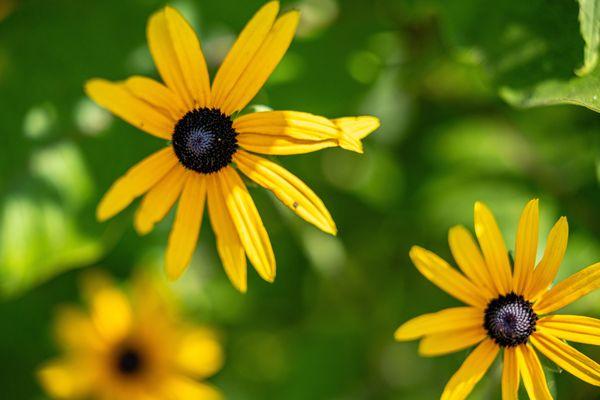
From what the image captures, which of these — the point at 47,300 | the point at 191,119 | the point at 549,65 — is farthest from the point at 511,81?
the point at 47,300

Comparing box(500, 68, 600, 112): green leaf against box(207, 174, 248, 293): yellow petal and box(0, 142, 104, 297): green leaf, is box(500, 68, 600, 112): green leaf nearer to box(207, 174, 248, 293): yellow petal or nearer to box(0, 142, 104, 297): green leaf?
box(207, 174, 248, 293): yellow petal

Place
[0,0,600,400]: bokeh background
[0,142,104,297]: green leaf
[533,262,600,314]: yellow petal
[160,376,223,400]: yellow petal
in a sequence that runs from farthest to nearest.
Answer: [160,376,223,400]: yellow petal
[0,142,104,297]: green leaf
[0,0,600,400]: bokeh background
[533,262,600,314]: yellow petal

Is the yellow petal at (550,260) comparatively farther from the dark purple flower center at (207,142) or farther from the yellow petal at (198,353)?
the yellow petal at (198,353)

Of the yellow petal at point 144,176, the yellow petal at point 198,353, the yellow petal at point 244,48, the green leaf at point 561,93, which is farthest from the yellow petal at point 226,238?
the yellow petal at point 198,353

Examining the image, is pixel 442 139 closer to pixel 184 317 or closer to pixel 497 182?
pixel 497 182

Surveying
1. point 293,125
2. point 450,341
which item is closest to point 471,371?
point 450,341

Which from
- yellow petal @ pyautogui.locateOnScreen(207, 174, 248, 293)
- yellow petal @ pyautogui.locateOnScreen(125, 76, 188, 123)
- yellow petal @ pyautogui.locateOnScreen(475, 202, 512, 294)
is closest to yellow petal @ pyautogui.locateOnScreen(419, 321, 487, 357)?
yellow petal @ pyautogui.locateOnScreen(475, 202, 512, 294)
